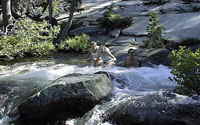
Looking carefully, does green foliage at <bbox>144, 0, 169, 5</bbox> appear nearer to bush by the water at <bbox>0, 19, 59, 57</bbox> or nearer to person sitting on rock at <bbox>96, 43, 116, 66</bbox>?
bush by the water at <bbox>0, 19, 59, 57</bbox>

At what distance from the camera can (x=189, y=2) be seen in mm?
27141

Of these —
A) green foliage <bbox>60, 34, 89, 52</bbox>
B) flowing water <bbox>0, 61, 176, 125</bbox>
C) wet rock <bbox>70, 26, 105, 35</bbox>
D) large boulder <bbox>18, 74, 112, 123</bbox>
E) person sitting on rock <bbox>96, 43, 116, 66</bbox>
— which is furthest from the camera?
wet rock <bbox>70, 26, 105, 35</bbox>

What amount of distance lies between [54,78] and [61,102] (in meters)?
3.42

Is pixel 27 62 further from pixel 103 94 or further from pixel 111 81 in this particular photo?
pixel 103 94

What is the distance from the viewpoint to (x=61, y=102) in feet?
31.9

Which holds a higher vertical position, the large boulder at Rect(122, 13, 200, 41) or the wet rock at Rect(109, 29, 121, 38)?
the large boulder at Rect(122, 13, 200, 41)

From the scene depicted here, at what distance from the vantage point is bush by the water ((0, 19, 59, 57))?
17828mm

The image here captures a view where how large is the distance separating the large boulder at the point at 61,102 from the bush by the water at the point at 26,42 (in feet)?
26.9

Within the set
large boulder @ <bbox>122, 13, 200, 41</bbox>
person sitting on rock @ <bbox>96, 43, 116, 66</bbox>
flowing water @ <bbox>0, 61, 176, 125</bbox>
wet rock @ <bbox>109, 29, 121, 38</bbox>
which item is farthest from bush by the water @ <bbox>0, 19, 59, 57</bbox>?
large boulder @ <bbox>122, 13, 200, 41</bbox>

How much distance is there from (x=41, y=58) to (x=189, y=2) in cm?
1328

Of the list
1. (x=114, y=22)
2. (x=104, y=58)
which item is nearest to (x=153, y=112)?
(x=104, y=58)

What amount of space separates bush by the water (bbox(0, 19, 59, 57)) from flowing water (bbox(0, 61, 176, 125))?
229 centimetres

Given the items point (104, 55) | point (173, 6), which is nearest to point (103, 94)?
point (104, 55)

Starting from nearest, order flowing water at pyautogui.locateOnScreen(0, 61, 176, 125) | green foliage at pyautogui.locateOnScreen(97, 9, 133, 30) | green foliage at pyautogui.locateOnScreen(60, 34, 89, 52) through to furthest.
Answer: flowing water at pyautogui.locateOnScreen(0, 61, 176, 125)
green foliage at pyautogui.locateOnScreen(60, 34, 89, 52)
green foliage at pyautogui.locateOnScreen(97, 9, 133, 30)
